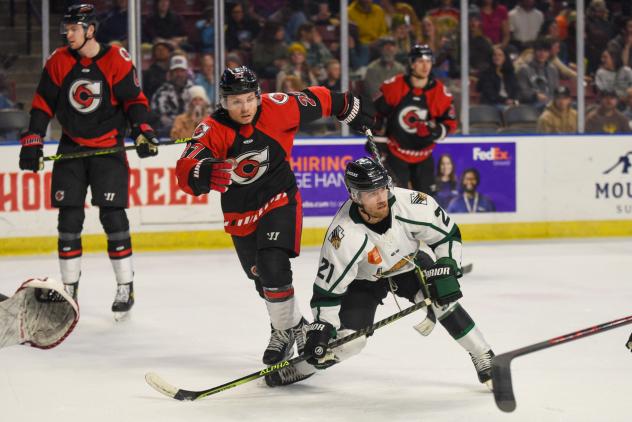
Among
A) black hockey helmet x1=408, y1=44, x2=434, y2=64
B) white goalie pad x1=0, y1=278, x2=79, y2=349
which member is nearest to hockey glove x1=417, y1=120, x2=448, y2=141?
black hockey helmet x1=408, y1=44, x2=434, y2=64

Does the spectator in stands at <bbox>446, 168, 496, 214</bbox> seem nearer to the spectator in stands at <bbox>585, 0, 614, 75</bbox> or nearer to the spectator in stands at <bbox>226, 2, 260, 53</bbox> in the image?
the spectator in stands at <bbox>585, 0, 614, 75</bbox>

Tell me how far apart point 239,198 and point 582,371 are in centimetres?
131

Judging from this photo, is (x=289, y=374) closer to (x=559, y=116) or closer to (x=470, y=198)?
(x=470, y=198)

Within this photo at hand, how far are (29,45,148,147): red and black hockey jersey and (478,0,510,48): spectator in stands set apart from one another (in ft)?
11.8

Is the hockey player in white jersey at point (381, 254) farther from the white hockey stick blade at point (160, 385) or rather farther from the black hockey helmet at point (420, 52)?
the black hockey helmet at point (420, 52)

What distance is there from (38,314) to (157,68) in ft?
14.4

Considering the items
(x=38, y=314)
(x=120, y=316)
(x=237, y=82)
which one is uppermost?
(x=237, y=82)

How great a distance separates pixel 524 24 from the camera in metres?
8.40

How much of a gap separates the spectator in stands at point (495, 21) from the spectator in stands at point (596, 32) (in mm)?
560

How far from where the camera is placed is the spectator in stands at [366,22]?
7.95 meters

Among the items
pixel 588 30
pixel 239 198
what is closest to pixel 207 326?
pixel 239 198

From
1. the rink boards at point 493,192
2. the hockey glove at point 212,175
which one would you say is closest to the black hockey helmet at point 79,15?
the hockey glove at point 212,175

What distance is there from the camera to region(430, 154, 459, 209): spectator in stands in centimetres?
779

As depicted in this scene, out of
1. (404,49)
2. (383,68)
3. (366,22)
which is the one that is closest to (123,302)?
(383,68)
